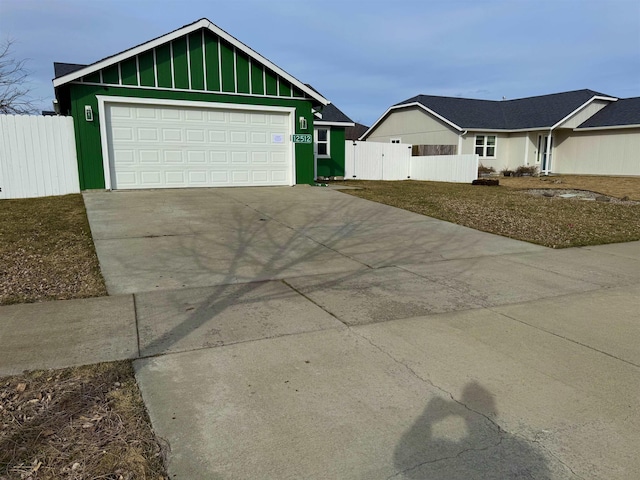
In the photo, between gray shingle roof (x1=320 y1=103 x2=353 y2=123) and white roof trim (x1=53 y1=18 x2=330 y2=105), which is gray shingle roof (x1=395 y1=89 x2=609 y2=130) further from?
white roof trim (x1=53 y1=18 x2=330 y2=105)

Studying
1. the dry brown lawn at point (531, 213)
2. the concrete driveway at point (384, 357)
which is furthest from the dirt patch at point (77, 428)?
the dry brown lawn at point (531, 213)

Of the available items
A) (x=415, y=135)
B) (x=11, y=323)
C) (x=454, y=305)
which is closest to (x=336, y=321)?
(x=454, y=305)

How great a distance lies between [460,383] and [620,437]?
3.42ft

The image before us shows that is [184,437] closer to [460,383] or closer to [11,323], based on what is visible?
[460,383]

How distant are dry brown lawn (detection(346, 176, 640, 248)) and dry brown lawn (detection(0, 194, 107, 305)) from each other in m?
7.80

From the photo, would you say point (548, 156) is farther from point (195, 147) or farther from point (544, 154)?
point (195, 147)

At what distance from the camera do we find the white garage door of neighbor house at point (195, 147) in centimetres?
1372

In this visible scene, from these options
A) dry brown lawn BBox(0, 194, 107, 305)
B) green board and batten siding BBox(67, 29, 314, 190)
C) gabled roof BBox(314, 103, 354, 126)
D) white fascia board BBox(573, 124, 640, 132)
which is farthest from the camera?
white fascia board BBox(573, 124, 640, 132)

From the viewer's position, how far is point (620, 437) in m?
2.91

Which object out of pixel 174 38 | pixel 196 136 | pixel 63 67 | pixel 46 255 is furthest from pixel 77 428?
pixel 63 67

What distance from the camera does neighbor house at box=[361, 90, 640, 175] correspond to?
26.3m

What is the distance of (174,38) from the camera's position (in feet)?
44.9

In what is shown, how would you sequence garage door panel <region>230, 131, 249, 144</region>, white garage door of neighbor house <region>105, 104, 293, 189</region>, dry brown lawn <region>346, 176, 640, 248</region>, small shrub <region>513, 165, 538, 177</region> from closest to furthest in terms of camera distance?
dry brown lawn <region>346, 176, 640, 248</region>
white garage door of neighbor house <region>105, 104, 293, 189</region>
garage door panel <region>230, 131, 249, 144</region>
small shrub <region>513, 165, 538, 177</region>

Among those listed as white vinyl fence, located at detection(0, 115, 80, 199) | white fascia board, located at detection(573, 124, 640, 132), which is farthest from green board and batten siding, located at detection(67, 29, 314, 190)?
white fascia board, located at detection(573, 124, 640, 132)
